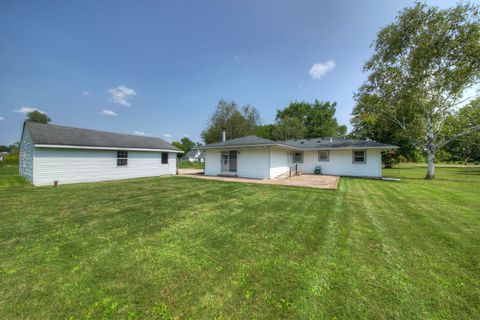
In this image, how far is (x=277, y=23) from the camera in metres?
11.5

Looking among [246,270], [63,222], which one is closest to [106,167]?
[63,222]

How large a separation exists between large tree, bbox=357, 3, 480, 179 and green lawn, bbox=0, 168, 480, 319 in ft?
40.1

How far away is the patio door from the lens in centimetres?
1361

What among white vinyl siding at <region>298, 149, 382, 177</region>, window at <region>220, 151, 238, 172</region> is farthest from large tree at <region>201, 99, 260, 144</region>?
window at <region>220, 151, 238, 172</region>

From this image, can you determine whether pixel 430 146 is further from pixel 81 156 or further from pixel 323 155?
pixel 81 156

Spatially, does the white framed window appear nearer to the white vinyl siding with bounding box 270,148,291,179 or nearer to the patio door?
the white vinyl siding with bounding box 270,148,291,179

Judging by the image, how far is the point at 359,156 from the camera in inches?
570

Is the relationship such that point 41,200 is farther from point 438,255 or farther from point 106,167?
point 438,255

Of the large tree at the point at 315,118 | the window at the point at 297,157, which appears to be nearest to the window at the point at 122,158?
the window at the point at 297,157

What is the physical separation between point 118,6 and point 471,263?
1570 cm

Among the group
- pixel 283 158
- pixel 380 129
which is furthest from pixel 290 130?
pixel 283 158

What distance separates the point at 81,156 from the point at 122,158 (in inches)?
91.5

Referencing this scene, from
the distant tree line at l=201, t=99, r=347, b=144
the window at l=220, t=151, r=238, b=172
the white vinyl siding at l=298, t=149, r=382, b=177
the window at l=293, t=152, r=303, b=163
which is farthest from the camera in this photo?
the distant tree line at l=201, t=99, r=347, b=144

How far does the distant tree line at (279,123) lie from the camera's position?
3266 cm
